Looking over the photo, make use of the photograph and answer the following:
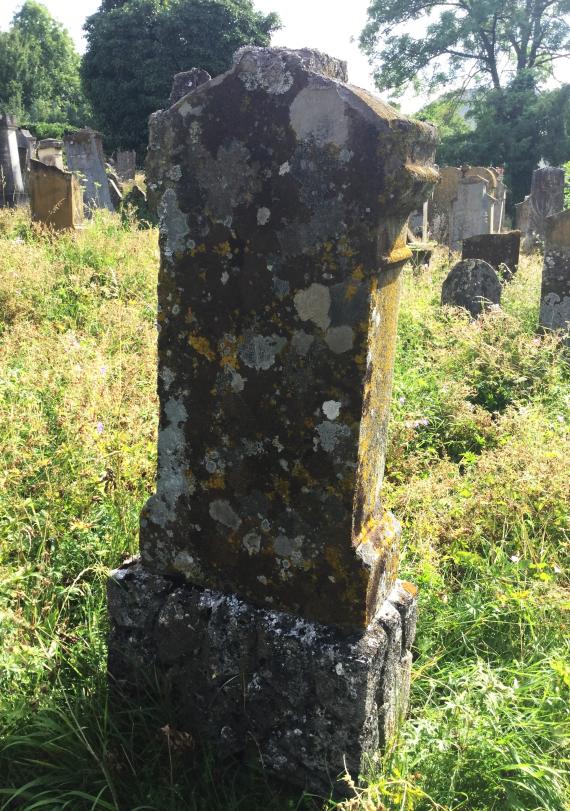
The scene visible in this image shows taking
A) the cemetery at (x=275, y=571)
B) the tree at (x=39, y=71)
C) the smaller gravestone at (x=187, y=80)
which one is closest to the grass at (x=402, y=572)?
the cemetery at (x=275, y=571)

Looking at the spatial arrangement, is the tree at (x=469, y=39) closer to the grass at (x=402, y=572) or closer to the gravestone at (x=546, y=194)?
the gravestone at (x=546, y=194)

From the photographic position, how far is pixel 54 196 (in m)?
9.20

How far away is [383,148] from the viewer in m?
1.70

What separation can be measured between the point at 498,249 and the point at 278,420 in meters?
8.55

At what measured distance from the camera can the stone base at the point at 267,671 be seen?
2.00 meters

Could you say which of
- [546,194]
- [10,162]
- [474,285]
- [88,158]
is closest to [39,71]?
[10,162]

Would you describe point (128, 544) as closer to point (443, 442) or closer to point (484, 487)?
point (484, 487)

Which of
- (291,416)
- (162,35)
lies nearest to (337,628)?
(291,416)

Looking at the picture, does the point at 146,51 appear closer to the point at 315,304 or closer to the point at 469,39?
the point at 469,39

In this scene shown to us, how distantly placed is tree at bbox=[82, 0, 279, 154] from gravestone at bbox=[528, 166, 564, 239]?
18664mm

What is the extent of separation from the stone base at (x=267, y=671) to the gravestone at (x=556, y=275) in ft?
18.8

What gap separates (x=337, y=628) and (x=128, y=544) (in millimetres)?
1276

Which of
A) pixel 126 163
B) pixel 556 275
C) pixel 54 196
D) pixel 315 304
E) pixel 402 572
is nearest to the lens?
pixel 315 304

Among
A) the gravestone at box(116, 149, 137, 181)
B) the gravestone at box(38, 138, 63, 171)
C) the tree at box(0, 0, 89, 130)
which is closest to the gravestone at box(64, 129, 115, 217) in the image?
the gravestone at box(38, 138, 63, 171)
